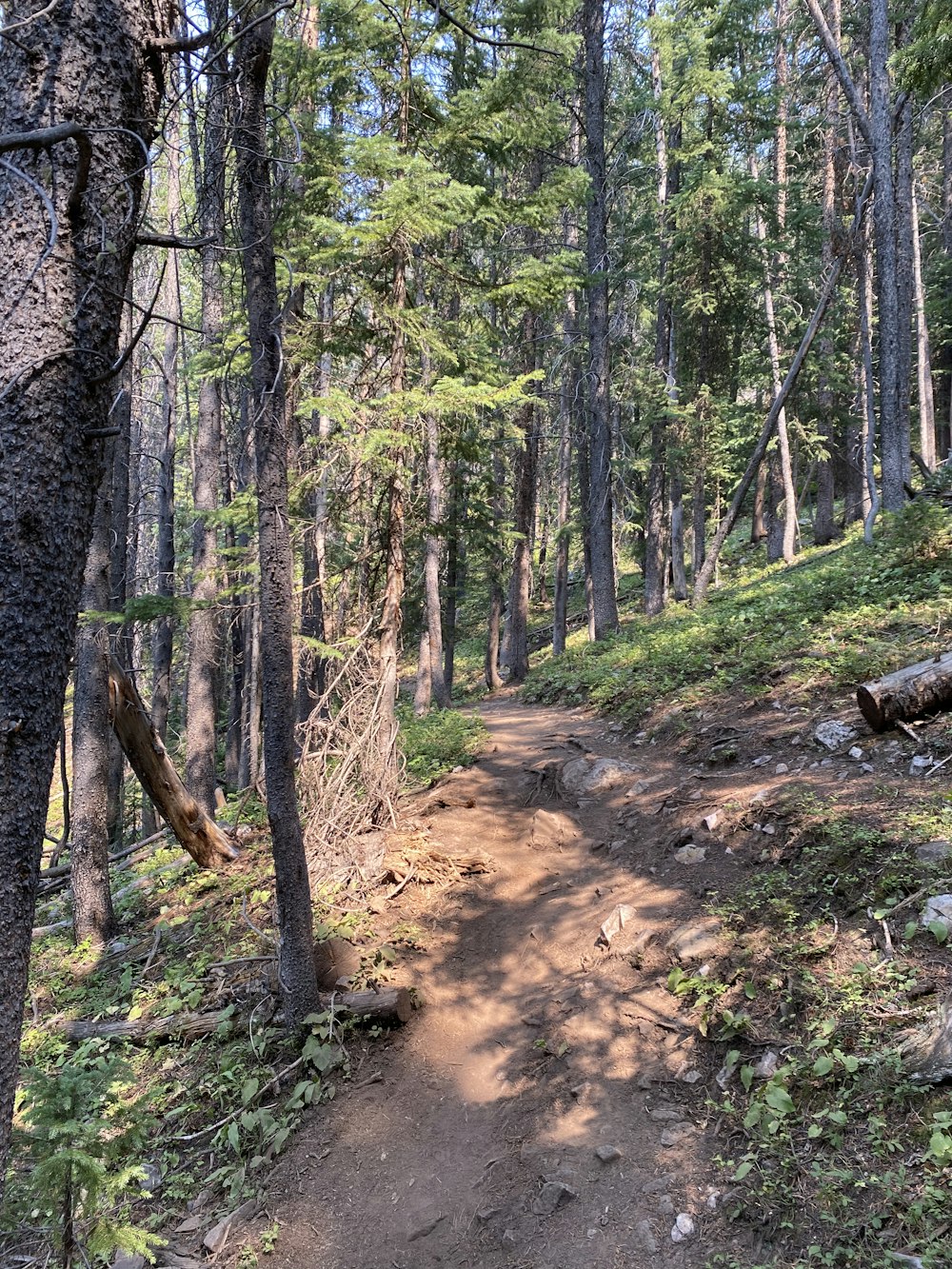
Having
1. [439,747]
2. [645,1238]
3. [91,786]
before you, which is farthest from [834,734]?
[91,786]

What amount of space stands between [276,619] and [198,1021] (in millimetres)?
3705

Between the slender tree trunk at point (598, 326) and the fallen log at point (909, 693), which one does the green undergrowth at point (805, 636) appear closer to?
the fallen log at point (909, 693)

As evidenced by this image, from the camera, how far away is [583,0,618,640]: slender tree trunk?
589 inches

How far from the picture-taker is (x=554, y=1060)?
15.8ft

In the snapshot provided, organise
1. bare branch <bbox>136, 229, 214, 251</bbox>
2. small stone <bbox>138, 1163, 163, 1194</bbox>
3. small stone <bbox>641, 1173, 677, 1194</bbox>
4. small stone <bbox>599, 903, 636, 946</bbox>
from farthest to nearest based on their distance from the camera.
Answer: small stone <bbox>599, 903, 636, 946</bbox> → small stone <bbox>138, 1163, 163, 1194</bbox> → small stone <bbox>641, 1173, 677, 1194</bbox> → bare branch <bbox>136, 229, 214, 251</bbox>

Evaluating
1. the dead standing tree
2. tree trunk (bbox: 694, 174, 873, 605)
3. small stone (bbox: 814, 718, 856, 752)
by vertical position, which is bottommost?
small stone (bbox: 814, 718, 856, 752)

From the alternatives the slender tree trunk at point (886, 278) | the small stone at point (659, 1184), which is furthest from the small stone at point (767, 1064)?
the slender tree trunk at point (886, 278)

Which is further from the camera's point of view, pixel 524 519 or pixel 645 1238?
pixel 524 519

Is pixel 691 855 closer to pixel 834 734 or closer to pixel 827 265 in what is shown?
pixel 834 734

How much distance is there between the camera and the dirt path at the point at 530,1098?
378cm

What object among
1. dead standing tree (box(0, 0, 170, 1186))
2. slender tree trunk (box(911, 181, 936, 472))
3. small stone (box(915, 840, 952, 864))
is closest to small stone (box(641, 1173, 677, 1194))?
small stone (box(915, 840, 952, 864))

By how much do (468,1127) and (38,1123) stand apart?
9.02 ft

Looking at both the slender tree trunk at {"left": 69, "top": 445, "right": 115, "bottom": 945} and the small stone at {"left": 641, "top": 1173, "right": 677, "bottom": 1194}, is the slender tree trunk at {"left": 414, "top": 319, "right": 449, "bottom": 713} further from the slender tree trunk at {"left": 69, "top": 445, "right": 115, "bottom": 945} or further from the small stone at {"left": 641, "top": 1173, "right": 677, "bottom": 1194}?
the small stone at {"left": 641, "top": 1173, "right": 677, "bottom": 1194}

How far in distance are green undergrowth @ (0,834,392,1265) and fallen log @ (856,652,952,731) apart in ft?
15.4
